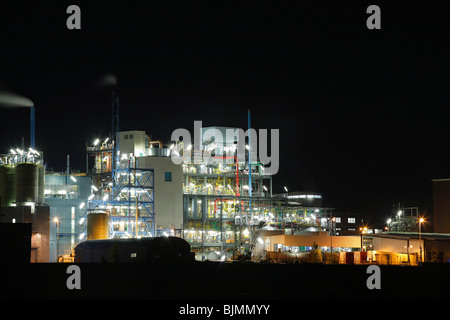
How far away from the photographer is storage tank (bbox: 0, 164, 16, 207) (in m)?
63.8

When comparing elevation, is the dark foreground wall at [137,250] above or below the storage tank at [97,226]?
below

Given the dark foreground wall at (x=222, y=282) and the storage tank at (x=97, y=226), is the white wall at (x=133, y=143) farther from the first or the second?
the dark foreground wall at (x=222, y=282)

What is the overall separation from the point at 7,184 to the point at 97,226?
11395 millimetres

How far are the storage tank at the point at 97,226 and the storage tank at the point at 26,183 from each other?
20.3 ft

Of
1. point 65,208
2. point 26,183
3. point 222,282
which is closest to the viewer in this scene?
point 222,282

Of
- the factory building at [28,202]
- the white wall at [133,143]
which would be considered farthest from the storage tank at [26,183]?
the white wall at [133,143]

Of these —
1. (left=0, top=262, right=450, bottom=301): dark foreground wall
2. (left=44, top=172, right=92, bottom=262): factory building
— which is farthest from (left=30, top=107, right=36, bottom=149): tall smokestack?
(left=0, top=262, right=450, bottom=301): dark foreground wall

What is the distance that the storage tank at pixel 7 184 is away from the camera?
6375 cm

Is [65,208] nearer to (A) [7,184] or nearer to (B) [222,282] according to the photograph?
(A) [7,184]

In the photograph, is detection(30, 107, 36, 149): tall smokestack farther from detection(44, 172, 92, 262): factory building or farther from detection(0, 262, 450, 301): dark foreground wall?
detection(0, 262, 450, 301): dark foreground wall

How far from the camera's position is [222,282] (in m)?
45.4

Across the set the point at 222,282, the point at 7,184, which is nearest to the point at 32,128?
the point at 7,184

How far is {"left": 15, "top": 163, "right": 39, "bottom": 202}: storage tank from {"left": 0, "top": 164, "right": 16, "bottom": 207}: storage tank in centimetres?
200

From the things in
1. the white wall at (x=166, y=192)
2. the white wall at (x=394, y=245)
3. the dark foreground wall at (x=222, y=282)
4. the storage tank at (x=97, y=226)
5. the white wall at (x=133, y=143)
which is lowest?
the dark foreground wall at (x=222, y=282)
